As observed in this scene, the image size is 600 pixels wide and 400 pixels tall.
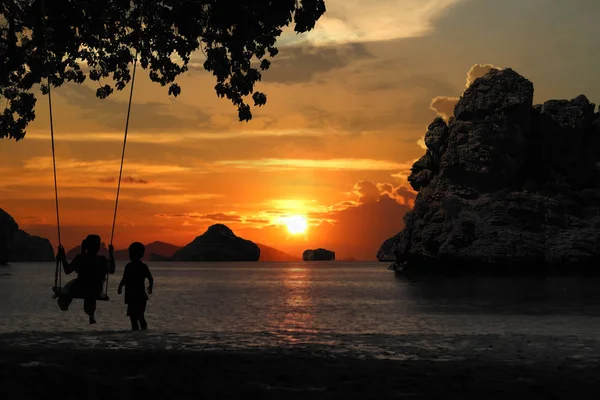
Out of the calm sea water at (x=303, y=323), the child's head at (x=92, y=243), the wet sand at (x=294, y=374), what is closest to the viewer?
the wet sand at (x=294, y=374)

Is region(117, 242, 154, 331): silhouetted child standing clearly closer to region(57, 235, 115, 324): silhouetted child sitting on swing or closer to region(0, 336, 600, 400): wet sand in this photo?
region(57, 235, 115, 324): silhouetted child sitting on swing

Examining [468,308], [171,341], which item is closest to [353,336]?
[171,341]

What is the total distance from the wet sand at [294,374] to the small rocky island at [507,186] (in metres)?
125

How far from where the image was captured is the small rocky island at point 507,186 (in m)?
138

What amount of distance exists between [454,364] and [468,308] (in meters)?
38.0

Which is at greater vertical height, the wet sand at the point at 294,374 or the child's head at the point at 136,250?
the child's head at the point at 136,250

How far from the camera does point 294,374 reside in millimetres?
Result: 13016

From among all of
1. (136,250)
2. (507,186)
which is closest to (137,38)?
(136,250)

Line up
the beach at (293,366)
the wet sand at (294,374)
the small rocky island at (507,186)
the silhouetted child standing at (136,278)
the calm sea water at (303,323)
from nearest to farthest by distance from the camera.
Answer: the wet sand at (294,374) → the beach at (293,366) → the silhouetted child standing at (136,278) → the calm sea water at (303,323) → the small rocky island at (507,186)

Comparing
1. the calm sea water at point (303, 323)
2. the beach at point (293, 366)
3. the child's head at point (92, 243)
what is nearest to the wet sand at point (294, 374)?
the beach at point (293, 366)

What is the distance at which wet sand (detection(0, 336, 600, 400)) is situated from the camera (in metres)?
11.3

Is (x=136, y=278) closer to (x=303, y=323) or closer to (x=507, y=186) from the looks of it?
(x=303, y=323)

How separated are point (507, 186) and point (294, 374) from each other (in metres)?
143

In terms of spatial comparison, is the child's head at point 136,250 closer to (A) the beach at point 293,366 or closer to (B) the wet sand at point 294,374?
(A) the beach at point 293,366
